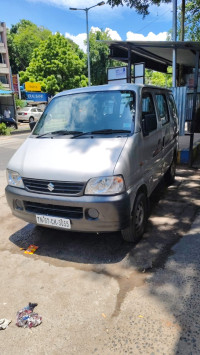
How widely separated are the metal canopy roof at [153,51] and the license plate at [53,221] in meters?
5.56

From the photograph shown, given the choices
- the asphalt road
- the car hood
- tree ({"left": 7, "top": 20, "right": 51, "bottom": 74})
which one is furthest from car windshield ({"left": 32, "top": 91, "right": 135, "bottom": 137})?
tree ({"left": 7, "top": 20, "right": 51, "bottom": 74})

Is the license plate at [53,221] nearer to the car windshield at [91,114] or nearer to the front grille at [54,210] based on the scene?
the front grille at [54,210]

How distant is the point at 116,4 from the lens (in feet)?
25.5

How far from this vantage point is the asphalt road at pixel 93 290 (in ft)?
6.98

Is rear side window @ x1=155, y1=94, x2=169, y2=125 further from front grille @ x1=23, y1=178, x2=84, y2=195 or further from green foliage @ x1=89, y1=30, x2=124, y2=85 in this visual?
green foliage @ x1=89, y1=30, x2=124, y2=85

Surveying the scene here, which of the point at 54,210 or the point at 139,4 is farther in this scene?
the point at 139,4

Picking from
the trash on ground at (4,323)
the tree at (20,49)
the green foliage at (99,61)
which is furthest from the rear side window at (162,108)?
the tree at (20,49)

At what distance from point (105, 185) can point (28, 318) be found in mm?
1412

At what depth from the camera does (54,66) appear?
1273 inches

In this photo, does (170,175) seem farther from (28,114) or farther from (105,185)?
(28,114)

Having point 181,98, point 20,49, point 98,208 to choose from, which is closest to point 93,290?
point 98,208

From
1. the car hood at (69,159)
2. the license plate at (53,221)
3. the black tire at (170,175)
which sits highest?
the car hood at (69,159)

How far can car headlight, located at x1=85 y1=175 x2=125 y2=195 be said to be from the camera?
2.84m

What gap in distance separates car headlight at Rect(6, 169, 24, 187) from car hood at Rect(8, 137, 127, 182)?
6cm
